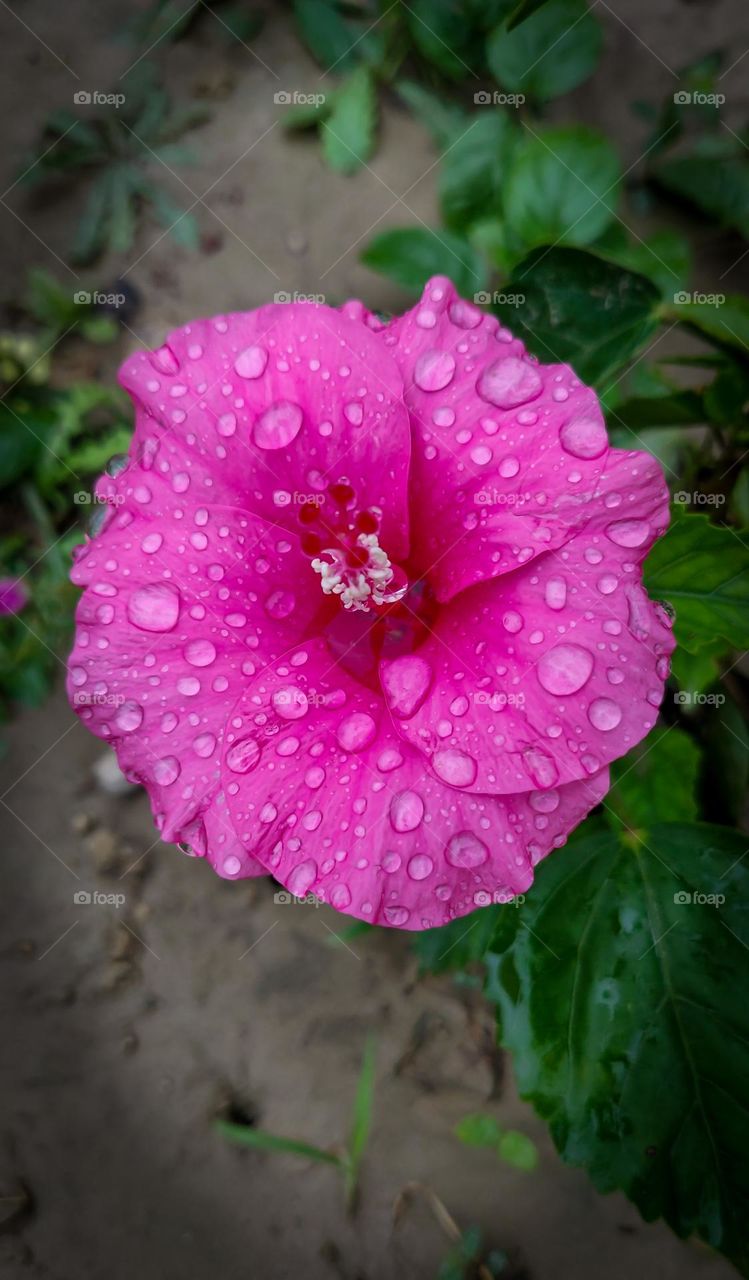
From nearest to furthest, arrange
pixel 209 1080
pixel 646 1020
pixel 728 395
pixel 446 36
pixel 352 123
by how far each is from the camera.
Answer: pixel 646 1020 → pixel 728 395 → pixel 209 1080 → pixel 446 36 → pixel 352 123

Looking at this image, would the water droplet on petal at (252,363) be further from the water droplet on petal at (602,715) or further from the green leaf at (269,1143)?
the green leaf at (269,1143)

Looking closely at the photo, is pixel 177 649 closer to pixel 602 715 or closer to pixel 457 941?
pixel 602 715

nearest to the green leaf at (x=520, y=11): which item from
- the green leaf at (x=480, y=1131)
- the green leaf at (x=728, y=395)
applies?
the green leaf at (x=728, y=395)

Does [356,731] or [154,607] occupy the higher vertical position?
[154,607]

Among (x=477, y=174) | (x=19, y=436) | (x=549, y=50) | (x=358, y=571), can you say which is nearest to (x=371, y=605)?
(x=358, y=571)

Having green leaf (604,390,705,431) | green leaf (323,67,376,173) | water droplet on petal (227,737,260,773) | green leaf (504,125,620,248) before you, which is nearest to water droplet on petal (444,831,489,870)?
water droplet on petal (227,737,260,773)

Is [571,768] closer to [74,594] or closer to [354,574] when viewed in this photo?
[354,574]
